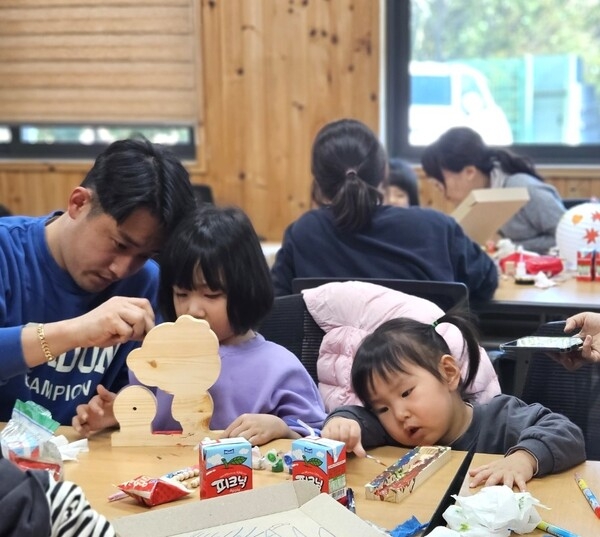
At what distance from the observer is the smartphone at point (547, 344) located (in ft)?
5.31

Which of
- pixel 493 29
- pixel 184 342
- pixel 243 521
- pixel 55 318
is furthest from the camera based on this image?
pixel 493 29

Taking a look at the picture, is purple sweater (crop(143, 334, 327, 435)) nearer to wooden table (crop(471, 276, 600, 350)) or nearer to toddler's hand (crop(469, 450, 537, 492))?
toddler's hand (crop(469, 450, 537, 492))

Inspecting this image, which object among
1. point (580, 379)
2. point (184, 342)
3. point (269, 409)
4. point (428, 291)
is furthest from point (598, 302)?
point (184, 342)

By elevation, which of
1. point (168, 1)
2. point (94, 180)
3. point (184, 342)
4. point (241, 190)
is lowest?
point (241, 190)

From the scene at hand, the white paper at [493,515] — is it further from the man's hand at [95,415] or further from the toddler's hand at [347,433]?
the man's hand at [95,415]

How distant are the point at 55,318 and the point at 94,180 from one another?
318 mm

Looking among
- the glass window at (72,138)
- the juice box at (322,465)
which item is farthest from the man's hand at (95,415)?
the glass window at (72,138)

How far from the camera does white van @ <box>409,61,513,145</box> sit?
17.4ft

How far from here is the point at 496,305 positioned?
2943 mm

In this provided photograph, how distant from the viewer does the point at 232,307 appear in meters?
1.80

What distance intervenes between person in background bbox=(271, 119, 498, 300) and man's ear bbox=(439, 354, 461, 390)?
988mm

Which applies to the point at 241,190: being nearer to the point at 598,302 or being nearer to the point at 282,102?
the point at 282,102

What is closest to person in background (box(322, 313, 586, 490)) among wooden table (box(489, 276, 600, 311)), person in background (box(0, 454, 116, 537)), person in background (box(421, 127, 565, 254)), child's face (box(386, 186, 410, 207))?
person in background (box(0, 454, 116, 537))

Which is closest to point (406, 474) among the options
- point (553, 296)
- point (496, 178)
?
point (553, 296)
